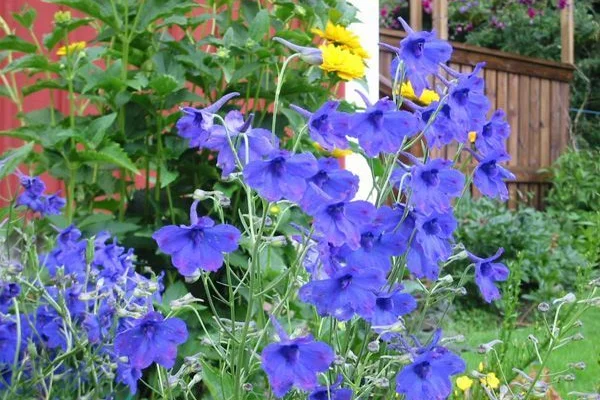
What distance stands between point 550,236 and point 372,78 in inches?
80.1

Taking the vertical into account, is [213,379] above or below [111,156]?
below

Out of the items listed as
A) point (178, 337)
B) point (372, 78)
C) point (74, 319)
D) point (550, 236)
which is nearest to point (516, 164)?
point (550, 236)

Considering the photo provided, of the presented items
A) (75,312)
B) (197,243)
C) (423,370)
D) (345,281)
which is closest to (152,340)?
(197,243)

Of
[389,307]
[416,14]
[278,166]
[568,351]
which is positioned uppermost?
[278,166]

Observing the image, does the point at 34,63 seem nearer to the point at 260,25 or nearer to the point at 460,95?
the point at 260,25

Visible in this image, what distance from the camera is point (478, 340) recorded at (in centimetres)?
410

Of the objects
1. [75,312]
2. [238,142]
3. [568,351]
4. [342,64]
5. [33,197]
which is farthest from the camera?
[568,351]

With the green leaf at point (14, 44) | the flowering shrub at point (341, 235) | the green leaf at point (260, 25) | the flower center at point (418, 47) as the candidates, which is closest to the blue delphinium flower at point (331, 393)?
the flowering shrub at point (341, 235)

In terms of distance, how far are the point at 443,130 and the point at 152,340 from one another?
1.66 ft

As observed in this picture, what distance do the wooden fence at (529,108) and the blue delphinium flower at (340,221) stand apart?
19.5 feet

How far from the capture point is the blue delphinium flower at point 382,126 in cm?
112

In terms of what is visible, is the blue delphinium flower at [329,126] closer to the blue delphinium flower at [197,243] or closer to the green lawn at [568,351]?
the blue delphinium flower at [197,243]

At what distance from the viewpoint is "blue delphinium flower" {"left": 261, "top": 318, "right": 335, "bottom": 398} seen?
3.22ft

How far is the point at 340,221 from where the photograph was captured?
1.01 m
